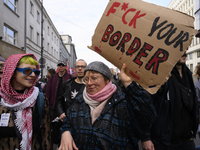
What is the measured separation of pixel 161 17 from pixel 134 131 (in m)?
1.16

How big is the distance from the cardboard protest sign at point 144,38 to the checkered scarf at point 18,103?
1.04m

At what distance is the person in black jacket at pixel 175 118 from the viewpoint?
201 centimetres

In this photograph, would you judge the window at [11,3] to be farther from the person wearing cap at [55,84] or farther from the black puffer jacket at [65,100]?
the black puffer jacket at [65,100]

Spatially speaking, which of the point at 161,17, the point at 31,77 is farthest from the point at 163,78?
the point at 31,77

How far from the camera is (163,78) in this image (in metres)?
1.39

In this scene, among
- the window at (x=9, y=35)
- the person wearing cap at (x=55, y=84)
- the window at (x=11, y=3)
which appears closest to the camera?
the person wearing cap at (x=55, y=84)

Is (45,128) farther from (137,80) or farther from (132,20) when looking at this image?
(132,20)

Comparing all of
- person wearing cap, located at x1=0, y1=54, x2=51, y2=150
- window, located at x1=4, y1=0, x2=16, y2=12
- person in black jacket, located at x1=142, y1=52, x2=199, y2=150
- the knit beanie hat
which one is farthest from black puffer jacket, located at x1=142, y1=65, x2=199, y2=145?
window, located at x1=4, y1=0, x2=16, y2=12

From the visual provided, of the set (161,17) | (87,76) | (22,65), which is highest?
(161,17)

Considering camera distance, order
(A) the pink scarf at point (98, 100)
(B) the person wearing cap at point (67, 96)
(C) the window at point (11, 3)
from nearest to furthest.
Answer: (A) the pink scarf at point (98, 100) < (B) the person wearing cap at point (67, 96) < (C) the window at point (11, 3)

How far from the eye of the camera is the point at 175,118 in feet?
6.63

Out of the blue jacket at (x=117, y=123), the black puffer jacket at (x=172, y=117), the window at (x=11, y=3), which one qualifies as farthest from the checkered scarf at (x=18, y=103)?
the window at (x=11, y=3)

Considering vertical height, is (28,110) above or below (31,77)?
below

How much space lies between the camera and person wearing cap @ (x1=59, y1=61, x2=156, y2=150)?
1493mm
